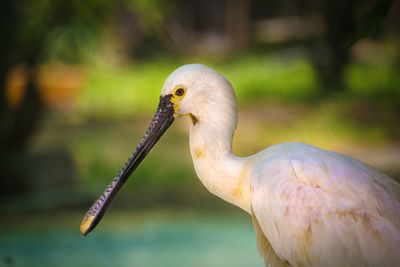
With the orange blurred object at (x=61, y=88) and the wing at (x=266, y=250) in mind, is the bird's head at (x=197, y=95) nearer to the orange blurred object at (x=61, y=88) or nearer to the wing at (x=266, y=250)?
the wing at (x=266, y=250)

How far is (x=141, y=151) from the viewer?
380 centimetres

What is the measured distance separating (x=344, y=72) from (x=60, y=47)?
464 centimetres

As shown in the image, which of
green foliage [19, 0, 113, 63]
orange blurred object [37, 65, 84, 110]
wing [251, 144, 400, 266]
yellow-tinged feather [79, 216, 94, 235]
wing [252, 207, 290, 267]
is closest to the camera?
wing [251, 144, 400, 266]

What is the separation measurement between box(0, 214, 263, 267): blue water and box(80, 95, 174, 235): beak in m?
2.94

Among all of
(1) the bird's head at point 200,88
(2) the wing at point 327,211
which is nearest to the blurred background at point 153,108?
(2) the wing at point 327,211

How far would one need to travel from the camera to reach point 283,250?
11.1 feet

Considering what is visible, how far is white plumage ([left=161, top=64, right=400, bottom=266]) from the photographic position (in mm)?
3240

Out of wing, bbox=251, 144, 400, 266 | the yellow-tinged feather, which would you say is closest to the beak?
the yellow-tinged feather

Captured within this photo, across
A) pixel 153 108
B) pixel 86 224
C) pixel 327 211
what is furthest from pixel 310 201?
pixel 153 108

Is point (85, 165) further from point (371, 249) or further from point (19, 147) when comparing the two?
point (371, 249)

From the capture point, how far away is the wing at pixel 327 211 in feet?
10.6

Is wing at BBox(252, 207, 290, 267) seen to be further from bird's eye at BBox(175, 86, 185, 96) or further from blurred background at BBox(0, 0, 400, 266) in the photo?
blurred background at BBox(0, 0, 400, 266)

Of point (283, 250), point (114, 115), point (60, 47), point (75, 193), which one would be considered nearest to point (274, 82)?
point (114, 115)

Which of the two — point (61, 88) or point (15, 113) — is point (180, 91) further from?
point (61, 88)
